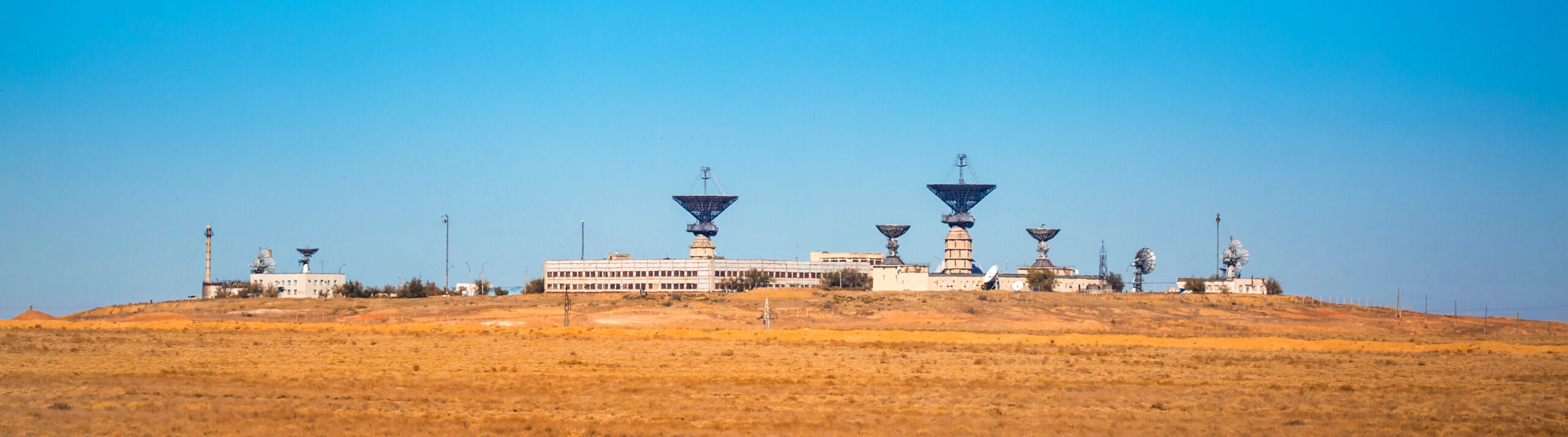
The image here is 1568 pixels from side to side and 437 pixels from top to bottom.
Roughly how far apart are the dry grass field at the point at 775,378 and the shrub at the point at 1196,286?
49260 mm

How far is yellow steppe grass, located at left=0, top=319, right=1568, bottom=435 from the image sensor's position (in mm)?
→ 29703

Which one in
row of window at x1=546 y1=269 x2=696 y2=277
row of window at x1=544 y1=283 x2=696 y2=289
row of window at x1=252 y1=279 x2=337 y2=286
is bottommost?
row of window at x1=252 y1=279 x2=337 y2=286

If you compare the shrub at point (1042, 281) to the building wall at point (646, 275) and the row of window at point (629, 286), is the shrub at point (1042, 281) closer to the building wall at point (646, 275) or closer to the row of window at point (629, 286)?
the building wall at point (646, 275)

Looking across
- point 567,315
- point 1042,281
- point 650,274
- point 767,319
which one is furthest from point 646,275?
A: point 767,319

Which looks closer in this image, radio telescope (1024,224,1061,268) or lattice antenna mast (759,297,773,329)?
lattice antenna mast (759,297,773,329)

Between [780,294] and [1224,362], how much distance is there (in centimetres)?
7116

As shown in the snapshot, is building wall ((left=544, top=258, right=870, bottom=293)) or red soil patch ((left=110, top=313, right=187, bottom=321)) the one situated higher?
building wall ((left=544, top=258, right=870, bottom=293))

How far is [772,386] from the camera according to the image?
129 feet

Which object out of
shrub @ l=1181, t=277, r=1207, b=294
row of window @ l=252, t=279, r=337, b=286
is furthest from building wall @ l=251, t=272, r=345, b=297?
shrub @ l=1181, t=277, r=1207, b=294

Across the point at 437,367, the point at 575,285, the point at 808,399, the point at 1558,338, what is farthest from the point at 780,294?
the point at 808,399

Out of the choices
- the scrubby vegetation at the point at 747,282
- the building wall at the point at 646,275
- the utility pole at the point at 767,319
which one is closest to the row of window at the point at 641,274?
the building wall at the point at 646,275

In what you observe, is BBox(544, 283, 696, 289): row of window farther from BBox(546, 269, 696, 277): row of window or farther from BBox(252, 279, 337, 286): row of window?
BBox(252, 279, 337, 286): row of window

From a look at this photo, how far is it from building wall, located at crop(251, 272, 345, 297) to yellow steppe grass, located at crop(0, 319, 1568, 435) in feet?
344

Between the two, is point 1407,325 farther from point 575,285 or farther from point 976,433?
point 575,285
